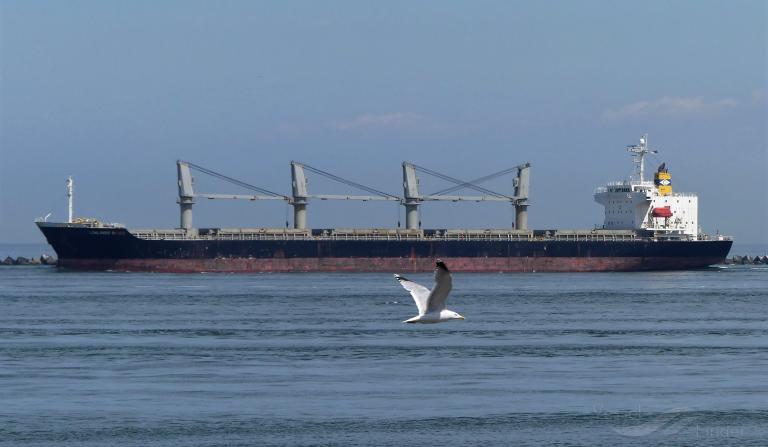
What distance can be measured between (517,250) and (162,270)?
21.8 m

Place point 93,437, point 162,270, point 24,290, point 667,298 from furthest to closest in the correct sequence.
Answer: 1. point 162,270
2. point 24,290
3. point 667,298
4. point 93,437

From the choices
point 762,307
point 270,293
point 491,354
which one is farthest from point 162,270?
point 491,354

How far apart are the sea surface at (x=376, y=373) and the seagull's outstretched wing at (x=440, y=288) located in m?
2.79

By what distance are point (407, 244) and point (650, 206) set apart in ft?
62.9

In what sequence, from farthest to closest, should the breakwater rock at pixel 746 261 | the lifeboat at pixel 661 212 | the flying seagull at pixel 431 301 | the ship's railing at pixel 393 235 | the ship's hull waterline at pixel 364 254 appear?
the breakwater rock at pixel 746 261 → the lifeboat at pixel 661 212 → the ship's railing at pixel 393 235 → the ship's hull waterline at pixel 364 254 → the flying seagull at pixel 431 301

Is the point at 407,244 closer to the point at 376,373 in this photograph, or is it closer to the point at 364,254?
the point at 364,254

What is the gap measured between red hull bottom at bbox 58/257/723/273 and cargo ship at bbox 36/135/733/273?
0.20 ft

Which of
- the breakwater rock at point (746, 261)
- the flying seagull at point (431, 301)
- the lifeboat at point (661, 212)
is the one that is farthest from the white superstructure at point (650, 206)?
the flying seagull at point (431, 301)

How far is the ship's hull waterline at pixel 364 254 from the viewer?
254 feet

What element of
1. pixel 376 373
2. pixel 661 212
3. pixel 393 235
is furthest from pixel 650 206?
pixel 376 373

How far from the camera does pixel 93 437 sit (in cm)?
2225

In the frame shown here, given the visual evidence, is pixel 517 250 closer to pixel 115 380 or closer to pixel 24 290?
pixel 24 290

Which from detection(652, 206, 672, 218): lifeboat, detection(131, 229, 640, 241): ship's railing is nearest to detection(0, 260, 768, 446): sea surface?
detection(131, 229, 640, 241): ship's railing

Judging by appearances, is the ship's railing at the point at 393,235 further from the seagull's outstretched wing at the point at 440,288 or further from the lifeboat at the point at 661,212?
the seagull's outstretched wing at the point at 440,288
